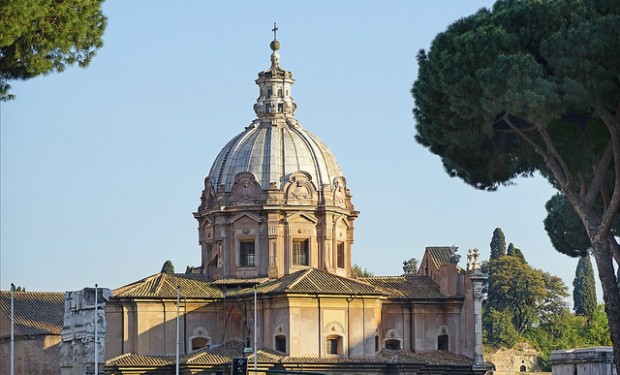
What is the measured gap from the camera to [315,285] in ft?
235

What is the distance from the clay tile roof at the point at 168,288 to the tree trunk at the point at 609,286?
32.7 meters

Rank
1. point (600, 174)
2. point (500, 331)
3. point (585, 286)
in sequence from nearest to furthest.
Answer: point (600, 174) < point (500, 331) < point (585, 286)

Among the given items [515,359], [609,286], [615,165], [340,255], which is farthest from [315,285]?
[515,359]

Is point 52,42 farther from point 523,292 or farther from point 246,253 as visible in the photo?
point 523,292

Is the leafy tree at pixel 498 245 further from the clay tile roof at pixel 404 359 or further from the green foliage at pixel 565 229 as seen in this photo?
the green foliage at pixel 565 229

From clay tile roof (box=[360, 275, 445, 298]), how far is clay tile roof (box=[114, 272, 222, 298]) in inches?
280

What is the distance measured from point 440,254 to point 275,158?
29.5 feet

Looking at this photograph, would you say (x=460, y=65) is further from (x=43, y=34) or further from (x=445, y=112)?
(x=43, y=34)

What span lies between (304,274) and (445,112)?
2886cm

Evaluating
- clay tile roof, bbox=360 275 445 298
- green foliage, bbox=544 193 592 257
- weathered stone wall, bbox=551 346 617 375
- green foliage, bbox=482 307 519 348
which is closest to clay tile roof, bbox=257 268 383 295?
clay tile roof, bbox=360 275 445 298

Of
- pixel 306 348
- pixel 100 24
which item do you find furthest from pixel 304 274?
pixel 100 24

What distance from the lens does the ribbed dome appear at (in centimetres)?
7612

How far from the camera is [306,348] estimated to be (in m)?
71.3

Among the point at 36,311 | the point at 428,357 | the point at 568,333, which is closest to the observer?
the point at 428,357
